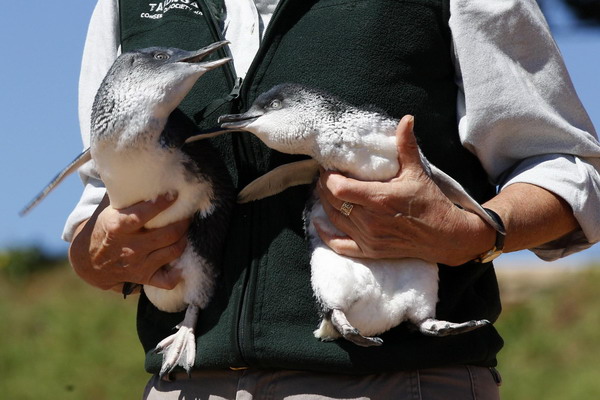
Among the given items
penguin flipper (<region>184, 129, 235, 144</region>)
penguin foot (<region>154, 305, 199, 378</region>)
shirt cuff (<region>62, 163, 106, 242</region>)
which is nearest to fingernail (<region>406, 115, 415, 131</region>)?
penguin flipper (<region>184, 129, 235, 144</region>)

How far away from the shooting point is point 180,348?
1.98 meters

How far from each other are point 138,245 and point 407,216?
1.98 ft

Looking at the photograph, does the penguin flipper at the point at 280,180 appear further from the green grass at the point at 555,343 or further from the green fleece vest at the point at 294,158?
the green grass at the point at 555,343

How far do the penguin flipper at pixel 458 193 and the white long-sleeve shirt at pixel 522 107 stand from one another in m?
0.14

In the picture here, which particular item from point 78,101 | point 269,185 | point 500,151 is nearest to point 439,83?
point 500,151

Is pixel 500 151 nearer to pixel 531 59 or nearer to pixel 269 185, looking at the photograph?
pixel 531 59

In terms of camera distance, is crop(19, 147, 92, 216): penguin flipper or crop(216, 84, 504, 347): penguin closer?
crop(216, 84, 504, 347): penguin

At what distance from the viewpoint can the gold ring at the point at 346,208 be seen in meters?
1.91

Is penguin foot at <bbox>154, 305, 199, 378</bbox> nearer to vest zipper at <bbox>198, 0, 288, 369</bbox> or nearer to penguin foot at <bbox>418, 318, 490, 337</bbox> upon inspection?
vest zipper at <bbox>198, 0, 288, 369</bbox>

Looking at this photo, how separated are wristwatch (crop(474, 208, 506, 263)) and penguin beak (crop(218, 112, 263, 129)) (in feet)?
1.66

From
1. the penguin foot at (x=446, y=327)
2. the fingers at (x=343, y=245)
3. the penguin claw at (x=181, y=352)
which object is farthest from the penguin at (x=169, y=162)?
the penguin foot at (x=446, y=327)

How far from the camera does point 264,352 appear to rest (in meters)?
1.90

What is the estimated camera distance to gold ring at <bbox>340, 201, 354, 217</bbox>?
6.28 ft

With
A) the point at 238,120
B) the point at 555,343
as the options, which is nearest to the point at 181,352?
the point at 238,120
